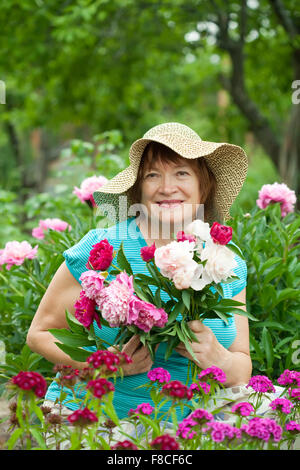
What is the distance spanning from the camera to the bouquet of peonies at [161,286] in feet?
5.34

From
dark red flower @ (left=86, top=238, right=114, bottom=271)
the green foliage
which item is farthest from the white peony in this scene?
the green foliage

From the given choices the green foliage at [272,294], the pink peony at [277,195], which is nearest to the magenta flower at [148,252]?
the green foliage at [272,294]

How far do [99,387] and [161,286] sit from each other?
450 mm

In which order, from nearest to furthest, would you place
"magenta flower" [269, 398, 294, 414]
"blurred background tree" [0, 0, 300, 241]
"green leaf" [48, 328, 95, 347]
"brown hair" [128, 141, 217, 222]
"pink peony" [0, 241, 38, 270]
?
"magenta flower" [269, 398, 294, 414] < "green leaf" [48, 328, 95, 347] < "brown hair" [128, 141, 217, 222] < "pink peony" [0, 241, 38, 270] < "blurred background tree" [0, 0, 300, 241]

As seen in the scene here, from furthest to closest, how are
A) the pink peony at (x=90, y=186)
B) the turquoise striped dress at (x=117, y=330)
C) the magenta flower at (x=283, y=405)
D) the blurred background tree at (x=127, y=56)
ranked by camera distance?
1. the blurred background tree at (x=127, y=56)
2. the pink peony at (x=90, y=186)
3. the turquoise striped dress at (x=117, y=330)
4. the magenta flower at (x=283, y=405)

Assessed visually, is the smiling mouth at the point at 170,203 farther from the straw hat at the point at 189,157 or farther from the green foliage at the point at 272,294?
the green foliage at the point at 272,294

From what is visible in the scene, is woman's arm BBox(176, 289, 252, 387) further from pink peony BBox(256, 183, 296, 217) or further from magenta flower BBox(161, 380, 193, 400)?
pink peony BBox(256, 183, 296, 217)

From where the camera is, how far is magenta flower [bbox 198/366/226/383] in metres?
1.75

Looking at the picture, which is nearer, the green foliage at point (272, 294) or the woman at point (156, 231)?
the woman at point (156, 231)

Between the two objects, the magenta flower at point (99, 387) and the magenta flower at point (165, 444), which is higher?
the magenta flower at point (99, 387)

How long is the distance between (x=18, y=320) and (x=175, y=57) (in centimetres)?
764

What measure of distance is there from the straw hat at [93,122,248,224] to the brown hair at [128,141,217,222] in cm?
2

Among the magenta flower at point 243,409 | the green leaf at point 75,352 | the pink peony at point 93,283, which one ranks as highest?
the pink peony at point 93,283
